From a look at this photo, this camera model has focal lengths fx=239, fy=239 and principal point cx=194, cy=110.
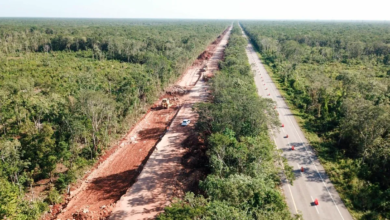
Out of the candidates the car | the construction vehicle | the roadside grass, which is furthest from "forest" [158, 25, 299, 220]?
the construction vehicle

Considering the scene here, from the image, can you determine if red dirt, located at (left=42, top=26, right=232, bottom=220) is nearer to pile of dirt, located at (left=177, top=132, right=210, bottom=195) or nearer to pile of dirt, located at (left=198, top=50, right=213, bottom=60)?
pile of dirt, located at (left=177, top=132, right=210, bottom=195)

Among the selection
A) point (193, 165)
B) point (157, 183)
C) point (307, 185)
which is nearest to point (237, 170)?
point (193, 165)

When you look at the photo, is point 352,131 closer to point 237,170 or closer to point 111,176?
point 237,170

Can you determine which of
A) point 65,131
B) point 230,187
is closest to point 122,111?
point 65,131

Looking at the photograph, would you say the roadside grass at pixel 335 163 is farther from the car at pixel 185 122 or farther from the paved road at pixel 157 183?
the car at pixel 185 122

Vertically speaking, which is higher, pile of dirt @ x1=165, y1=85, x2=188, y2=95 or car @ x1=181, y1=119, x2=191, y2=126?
pile of dirt @ x1=165, y1=85, x2=188, y2=95

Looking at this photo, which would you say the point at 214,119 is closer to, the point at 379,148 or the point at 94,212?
the point at 94,212
